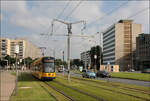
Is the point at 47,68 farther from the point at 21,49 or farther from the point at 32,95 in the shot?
the point at 21,49

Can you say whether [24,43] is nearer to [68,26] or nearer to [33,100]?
[68,26]

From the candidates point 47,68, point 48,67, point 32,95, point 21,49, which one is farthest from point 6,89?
point 21,49

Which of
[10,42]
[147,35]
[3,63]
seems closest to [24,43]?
[10,42]

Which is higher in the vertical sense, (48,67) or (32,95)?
(48,67)

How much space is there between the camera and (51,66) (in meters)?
27.5

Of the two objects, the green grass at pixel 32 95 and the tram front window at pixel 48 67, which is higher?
the tram front window at pixel 48 67

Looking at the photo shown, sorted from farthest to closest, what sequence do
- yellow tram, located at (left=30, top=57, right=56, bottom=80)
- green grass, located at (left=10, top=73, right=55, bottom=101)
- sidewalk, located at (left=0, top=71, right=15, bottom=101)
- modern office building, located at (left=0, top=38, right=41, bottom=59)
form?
modern office building, located at (left=0, top=38, right=41, bottom=59), yellow tram, located at (left=30, top=57, right=56, bottom=80), sidewalk, located at (left=0, top=71, right=15, bottom=101), green grass, located at (left=10, top=73, right=55, bottom=101)

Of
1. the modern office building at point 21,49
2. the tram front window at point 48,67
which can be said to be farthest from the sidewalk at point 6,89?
the modern office building at point 21,49

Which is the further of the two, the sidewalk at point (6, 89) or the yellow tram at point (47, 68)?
the yellow tram at point (47, 68)

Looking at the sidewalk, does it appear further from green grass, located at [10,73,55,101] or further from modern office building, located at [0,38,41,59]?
modern office building, located at [0,38,41,59]

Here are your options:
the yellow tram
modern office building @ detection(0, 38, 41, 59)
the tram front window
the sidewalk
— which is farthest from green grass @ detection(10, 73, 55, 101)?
modern office building @ detection(0, 38, 41, 59)

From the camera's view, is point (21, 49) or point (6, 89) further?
point (21, 49)

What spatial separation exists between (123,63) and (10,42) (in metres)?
80.6

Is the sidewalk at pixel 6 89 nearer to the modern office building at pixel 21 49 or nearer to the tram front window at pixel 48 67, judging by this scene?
the tram front window at pixel 48 67
